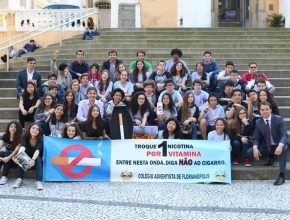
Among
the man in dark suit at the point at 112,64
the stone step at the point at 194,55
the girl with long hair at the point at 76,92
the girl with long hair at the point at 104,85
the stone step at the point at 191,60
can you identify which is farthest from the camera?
the stone step at the point at 194,55

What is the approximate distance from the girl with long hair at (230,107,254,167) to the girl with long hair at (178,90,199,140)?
710 mm

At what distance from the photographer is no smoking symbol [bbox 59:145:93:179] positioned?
27.2 feet

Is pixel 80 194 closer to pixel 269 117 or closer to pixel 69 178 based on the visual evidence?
pixel 69 178

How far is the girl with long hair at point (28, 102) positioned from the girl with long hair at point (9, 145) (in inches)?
58.8

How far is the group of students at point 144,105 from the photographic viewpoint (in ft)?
28.3

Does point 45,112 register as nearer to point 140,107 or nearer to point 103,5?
point 140,107

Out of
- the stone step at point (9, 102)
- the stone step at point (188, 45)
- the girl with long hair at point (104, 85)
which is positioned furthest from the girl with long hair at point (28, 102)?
the stone step at point (188, 45)

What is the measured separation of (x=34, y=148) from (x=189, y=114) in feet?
9.63

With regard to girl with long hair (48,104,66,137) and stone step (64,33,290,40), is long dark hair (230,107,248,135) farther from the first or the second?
stone step (64,33,290,40)

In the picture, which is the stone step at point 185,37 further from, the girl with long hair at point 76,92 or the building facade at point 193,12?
the girl with long hair at point 76,92

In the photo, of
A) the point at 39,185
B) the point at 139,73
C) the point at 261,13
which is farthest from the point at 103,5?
the point at 39,185

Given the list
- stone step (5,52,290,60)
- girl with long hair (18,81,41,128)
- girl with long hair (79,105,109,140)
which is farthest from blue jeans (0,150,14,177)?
stone step (5,52,290,60)

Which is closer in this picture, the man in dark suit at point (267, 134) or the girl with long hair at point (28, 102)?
the man in dark suit at point (267, 134)

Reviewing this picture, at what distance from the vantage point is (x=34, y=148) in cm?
832
